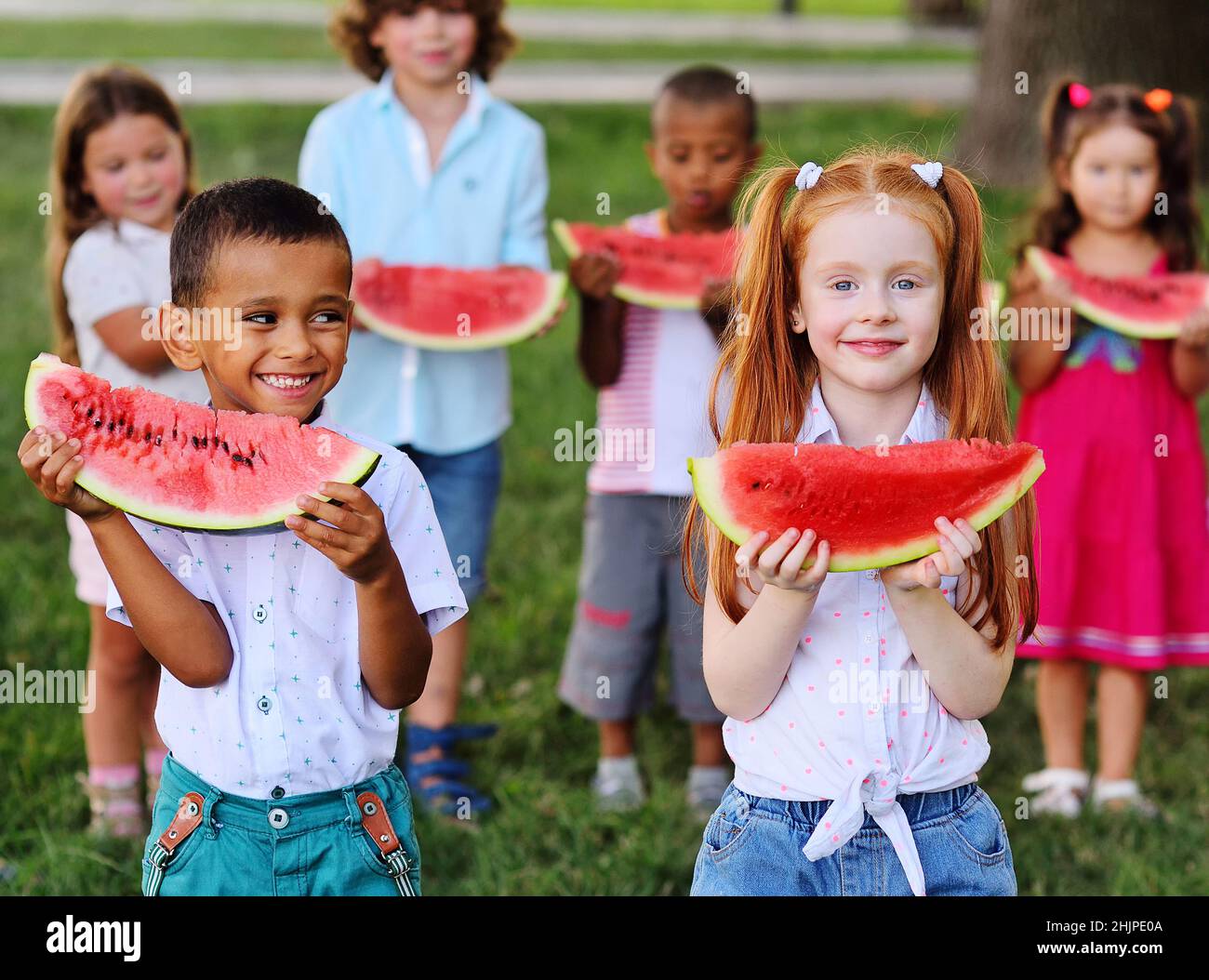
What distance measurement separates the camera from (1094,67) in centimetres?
1048

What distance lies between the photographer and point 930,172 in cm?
264

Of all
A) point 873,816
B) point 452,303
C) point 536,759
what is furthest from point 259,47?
point 873,816

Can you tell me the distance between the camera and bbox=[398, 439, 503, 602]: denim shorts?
14.3 feet

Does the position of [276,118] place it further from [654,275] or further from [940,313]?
[940,313]

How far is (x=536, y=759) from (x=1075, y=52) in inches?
304

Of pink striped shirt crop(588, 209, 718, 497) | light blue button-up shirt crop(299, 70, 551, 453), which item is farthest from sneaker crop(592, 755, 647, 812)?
light blue button-up shirt crop(299, 70, 551, 453)

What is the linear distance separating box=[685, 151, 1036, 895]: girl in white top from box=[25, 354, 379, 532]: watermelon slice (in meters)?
0.68

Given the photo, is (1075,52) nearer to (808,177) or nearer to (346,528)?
(808,177)

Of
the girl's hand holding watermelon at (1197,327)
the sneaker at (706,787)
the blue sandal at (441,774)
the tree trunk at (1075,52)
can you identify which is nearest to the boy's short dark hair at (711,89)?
the girl's hand holding watermelon at (1197,327)

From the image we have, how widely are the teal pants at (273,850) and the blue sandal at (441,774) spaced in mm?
1626

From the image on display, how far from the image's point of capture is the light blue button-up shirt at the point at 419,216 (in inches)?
167

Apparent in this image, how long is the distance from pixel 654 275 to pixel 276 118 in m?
8.89

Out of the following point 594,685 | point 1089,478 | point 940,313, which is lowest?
point 594,685

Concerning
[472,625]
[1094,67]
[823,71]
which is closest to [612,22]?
[823,71]
